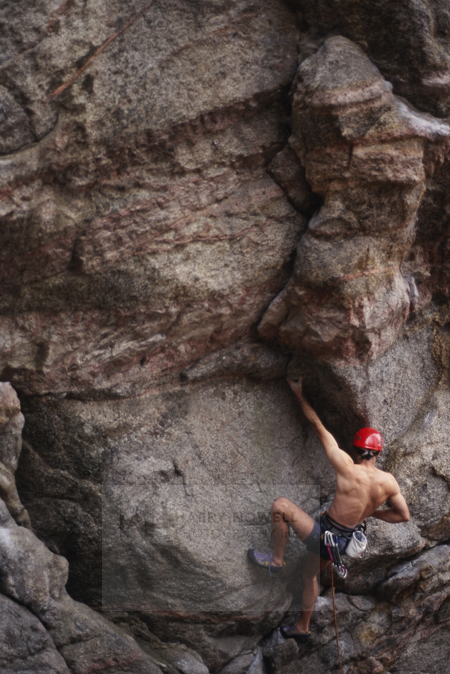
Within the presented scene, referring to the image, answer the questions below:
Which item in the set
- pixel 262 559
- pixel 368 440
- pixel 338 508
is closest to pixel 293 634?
pixel 262 559

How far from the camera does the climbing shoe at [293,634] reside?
650 cm

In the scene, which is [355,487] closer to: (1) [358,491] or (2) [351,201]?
(1) [358,491]

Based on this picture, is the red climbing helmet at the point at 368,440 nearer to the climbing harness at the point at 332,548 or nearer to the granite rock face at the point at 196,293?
the granite rock face at the point at 196,293

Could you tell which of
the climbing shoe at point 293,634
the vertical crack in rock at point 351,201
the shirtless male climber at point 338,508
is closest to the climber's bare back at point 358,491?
the shirtless male climber at point 338,508

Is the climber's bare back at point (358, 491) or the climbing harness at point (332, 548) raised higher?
the climber's bare back at point (358, 491)

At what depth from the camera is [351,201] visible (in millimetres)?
5504

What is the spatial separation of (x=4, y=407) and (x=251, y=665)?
3476 mm

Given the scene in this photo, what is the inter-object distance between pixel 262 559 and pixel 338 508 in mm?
870

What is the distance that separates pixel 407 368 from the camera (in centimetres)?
680

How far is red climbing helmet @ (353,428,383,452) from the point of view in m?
5.89

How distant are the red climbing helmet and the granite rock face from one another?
0.41 m

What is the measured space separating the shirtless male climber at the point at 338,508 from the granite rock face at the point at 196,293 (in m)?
0.23

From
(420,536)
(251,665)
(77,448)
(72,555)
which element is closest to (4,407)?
(77,448)

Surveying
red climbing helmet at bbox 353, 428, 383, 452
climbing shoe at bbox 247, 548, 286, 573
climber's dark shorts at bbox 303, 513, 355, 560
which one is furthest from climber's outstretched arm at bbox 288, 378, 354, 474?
climbing shoe at bbox 247, 548, 286, 573
